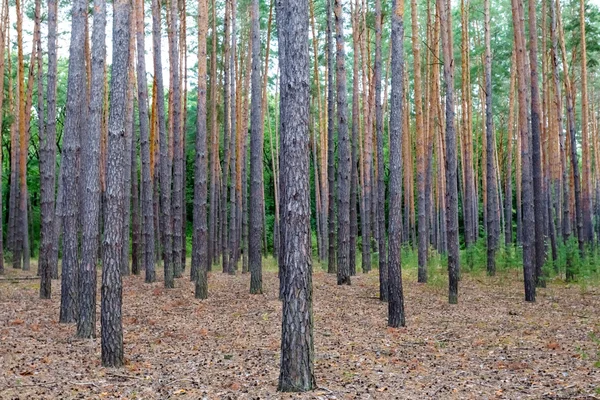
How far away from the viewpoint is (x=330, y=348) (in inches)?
293

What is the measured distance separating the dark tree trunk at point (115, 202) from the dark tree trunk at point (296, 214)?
202 centimetres

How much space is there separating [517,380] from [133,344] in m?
4.71

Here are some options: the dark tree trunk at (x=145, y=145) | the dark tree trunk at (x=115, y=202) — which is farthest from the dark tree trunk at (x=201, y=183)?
the dark tree trunk at (x=115, y=202)

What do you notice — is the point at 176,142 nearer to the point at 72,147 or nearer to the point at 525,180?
the point at 72,147

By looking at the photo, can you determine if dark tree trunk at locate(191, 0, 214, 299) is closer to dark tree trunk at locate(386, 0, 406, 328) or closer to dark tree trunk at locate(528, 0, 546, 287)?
dark tree trunk at locate(386, 0, 406, 328)

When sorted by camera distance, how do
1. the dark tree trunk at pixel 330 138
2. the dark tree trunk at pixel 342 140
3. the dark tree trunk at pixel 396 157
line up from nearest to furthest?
the dark tree trunk at pixel 396 157
the dark tree trunk at pixel 342 140
the dark tree trunk at pixel 330 138

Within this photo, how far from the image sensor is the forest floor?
18.1 ft

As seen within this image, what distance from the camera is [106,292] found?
20.6ft

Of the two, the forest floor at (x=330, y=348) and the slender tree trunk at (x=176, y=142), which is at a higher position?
the slender tree trunk at (x=176, y=142)

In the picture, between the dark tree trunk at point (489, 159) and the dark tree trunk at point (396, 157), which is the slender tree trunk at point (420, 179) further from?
the dark tree trunk at point (396, 157)

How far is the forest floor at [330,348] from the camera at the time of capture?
18.1 ft

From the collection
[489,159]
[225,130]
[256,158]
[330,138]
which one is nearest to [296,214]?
[256,158]

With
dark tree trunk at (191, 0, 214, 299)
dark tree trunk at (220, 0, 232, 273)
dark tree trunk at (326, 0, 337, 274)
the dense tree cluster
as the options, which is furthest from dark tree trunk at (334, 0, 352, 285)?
dark tree trunk at (220, 0, 232, 273)

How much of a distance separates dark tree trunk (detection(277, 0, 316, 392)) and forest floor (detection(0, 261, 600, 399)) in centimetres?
35
